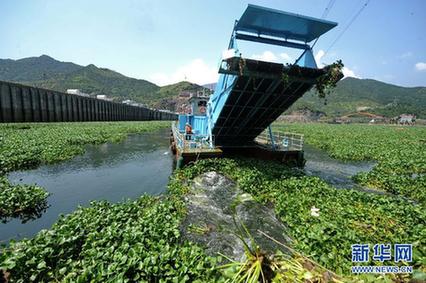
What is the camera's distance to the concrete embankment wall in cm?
3538

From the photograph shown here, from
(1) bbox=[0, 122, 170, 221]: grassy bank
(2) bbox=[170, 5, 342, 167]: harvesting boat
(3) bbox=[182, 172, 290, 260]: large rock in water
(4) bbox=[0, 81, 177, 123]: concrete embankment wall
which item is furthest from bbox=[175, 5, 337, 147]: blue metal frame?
(4) bbox=[0, 81, 177, 123]: concrete embankment wall

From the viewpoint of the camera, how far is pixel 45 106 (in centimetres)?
4447

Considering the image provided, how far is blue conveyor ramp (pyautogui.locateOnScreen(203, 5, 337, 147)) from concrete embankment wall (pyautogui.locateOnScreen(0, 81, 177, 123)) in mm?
38430

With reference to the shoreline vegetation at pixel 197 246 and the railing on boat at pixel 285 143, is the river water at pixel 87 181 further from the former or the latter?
the railing on boat at pixel 285 143

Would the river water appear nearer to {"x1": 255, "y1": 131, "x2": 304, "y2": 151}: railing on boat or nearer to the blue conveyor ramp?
the blue conveyor ramp

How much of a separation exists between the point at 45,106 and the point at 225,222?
50.9 meters

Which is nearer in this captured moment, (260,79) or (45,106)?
(260,79)

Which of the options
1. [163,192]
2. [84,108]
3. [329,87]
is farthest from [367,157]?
[84,108]

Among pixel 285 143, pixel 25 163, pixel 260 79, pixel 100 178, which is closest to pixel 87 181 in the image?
pixel 100 178

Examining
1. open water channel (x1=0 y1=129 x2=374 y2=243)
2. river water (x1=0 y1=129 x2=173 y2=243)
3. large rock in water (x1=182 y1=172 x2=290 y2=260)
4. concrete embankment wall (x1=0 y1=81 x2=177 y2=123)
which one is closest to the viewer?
large rock in water (x1=182 y1=172 x2=290 y2=260)

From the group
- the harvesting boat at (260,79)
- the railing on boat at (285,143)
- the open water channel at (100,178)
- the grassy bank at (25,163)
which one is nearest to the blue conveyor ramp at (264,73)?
the harvesting boat at (260,79)

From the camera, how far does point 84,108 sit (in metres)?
61.2

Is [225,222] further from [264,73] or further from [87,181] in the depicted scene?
[87,181]

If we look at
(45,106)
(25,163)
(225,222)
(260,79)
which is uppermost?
(260,79)
